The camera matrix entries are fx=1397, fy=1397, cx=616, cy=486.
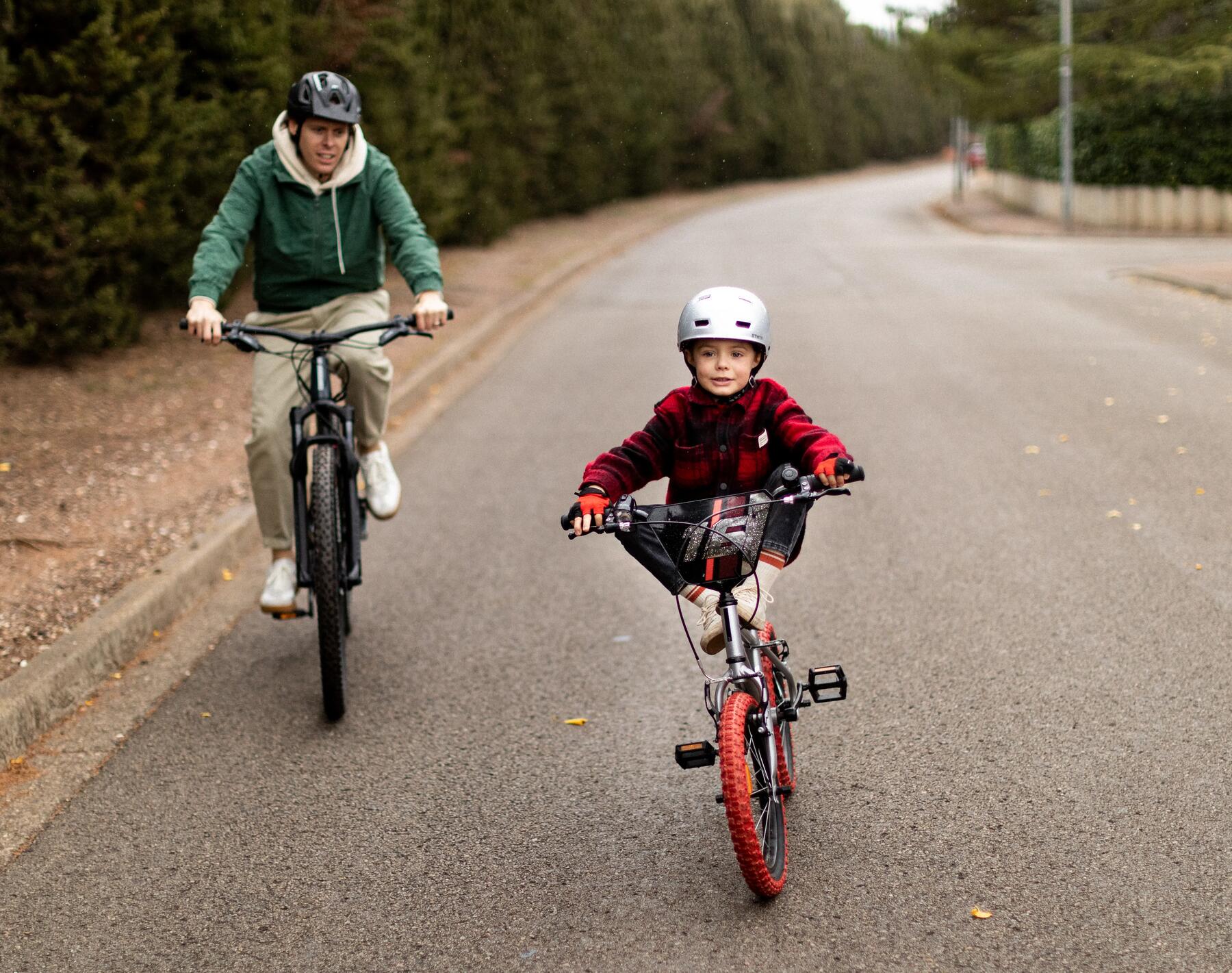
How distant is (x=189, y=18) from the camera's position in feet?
37.0

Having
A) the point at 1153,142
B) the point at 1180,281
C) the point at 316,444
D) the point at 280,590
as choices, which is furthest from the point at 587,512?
the point at 1153,142

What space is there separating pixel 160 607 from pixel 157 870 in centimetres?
228

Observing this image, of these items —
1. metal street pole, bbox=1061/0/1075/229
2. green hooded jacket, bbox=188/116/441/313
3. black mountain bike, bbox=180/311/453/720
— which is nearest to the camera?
black mountain bike, bbox=180/311/453/720

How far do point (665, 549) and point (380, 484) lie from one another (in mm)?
2437

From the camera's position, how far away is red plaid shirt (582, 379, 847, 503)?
3.56 m

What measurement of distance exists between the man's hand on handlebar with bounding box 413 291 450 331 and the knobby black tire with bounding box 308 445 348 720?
57cm

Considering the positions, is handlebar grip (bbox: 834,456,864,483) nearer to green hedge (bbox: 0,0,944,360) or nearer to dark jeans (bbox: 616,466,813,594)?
dark jeans (bbox: 616,466,813,594)

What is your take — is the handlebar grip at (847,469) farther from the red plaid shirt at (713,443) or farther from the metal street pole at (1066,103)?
the metal street pole at (1066,103)

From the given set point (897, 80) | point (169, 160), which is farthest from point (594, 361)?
point (897, 80)

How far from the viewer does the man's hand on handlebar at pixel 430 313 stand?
4.82 m

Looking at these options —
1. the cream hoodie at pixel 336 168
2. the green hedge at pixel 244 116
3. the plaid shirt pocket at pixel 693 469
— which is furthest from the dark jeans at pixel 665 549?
the green hedge at pixel 244 116

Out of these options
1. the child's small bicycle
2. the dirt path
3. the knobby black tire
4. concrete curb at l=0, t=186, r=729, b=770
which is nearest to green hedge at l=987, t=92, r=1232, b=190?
the dirt path

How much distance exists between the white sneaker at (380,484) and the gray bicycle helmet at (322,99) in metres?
1.29

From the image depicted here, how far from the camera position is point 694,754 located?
11.2 ft
